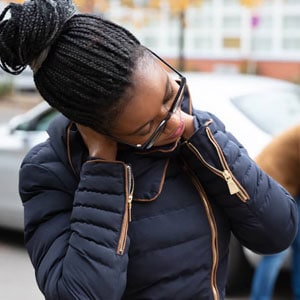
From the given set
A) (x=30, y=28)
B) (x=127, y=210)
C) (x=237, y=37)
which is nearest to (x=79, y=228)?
(x=127, y=210)

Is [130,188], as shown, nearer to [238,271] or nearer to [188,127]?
[188,127]

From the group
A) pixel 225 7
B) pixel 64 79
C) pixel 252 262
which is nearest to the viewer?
pixel 64 79

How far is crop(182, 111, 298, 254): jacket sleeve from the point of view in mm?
1615

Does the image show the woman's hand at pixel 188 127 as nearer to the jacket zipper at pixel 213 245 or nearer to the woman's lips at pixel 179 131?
the woman's lips at pixel 179 131

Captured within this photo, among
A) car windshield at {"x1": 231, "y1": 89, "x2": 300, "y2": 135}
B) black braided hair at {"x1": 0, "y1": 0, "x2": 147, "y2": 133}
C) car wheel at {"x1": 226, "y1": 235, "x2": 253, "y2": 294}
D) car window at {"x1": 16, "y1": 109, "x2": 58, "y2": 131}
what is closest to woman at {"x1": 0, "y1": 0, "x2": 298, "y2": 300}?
black braided hair at {"x1": 0, "y1": 0, "x2": 147, "y2": 133}

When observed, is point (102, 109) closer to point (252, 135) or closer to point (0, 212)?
point (252, 135)

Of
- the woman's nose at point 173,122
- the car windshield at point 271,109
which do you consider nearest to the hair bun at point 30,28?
the woman's nose at point 173,122

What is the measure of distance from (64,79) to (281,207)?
1.99ft

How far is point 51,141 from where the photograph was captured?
165 centimetres

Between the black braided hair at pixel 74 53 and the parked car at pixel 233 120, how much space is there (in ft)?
9.39

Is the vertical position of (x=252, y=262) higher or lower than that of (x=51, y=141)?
lower

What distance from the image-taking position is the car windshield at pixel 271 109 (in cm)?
467

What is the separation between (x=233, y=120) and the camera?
15.0 ft

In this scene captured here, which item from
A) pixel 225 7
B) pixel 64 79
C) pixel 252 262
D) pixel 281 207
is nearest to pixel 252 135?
pixel 252 262
